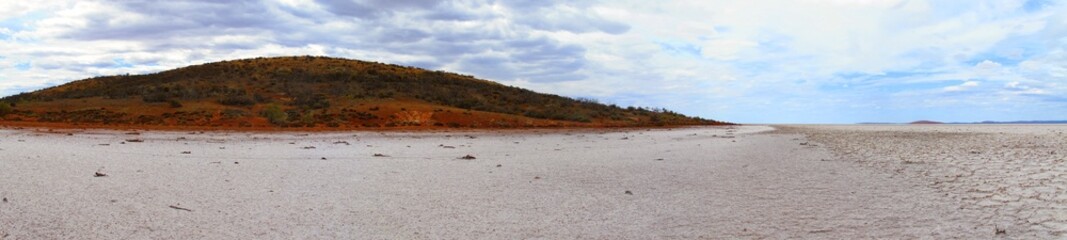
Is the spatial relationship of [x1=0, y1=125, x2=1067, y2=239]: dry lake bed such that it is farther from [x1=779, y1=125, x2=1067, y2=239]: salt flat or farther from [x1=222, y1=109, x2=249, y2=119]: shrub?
[x1=222, y1=109, x2=249, y2=119]: shrub

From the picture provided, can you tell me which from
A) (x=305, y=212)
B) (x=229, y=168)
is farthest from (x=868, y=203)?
(x=229, y=168)

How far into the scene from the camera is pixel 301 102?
131ft

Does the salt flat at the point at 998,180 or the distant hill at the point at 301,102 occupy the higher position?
the distant hill at the point at 301,102

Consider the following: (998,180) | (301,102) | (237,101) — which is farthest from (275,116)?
(998,180)

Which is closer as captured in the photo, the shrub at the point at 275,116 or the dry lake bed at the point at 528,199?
the dry lake bed at the point at 528,199

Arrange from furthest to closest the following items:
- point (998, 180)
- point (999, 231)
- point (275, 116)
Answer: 1. point (275, 116)
2. point (998, 180)
3. point (999, 231)

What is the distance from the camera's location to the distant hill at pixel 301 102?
104 ft

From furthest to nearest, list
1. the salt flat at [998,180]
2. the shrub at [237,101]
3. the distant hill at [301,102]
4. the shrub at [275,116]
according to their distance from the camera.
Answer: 1. the shrub at [237,101]
2. the distant hill at [301,102]
3. the shrub at [275,116]
4. the salt flat at [998,180]

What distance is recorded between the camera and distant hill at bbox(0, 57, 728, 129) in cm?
3180

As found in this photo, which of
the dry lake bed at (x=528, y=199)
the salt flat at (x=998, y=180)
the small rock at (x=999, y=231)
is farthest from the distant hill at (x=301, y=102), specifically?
the small rock at (x=999, y=231)

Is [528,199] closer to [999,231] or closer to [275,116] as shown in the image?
[999,231]

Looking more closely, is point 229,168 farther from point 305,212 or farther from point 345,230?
point 345,230

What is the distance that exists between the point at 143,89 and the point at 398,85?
55.9ft

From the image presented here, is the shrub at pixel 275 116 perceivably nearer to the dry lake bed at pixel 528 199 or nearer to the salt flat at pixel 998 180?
the dry lake bed at pixel 528 199
